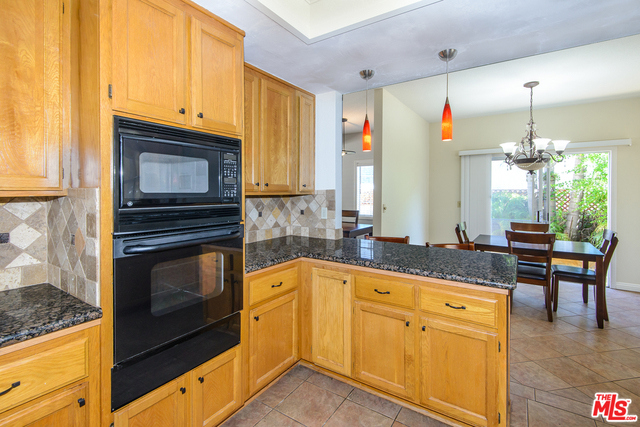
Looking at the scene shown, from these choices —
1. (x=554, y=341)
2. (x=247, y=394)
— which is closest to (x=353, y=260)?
(x=247, y=394)

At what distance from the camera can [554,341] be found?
274 centimetres

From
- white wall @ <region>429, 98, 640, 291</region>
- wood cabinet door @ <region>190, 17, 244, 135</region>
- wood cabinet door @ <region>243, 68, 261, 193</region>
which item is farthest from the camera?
white wall @ <region>429, 98, 640, 291</region>

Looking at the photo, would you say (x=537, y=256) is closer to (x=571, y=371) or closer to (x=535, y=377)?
(x=571, y=371)

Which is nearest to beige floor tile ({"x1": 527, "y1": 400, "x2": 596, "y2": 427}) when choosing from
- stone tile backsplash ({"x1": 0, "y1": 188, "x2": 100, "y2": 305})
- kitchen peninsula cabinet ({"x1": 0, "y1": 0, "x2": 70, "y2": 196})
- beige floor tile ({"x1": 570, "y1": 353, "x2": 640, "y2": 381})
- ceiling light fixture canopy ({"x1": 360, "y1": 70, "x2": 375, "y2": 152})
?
beige floor tile ({"x1": 570, "y1": 353, "x2": 640, "y2": 381})

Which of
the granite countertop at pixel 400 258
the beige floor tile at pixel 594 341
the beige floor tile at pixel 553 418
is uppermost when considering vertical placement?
the granite countertop at pixel 400 258

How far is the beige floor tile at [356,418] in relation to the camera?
175cm

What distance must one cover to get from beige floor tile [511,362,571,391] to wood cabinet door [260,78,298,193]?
2201mm

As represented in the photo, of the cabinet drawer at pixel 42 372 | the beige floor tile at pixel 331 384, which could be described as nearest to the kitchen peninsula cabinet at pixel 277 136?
the cabinet drawer at pixel 42 372

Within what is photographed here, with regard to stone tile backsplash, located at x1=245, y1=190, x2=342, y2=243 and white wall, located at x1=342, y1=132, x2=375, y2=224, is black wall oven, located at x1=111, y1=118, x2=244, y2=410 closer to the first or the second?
stone tile backsplash, located at x1=245, y1=190, x2=342, y2=243

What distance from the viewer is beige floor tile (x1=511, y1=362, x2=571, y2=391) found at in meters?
2.12

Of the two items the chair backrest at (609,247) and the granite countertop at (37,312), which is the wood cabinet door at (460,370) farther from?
the chair backrest at (609,247)

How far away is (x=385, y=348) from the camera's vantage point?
6.28 feet

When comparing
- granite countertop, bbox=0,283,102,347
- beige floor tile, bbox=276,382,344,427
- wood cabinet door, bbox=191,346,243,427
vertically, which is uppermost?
granite countertop, bbox=0,283,102,347

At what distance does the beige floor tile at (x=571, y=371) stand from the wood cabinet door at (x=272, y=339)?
6.32 feet
